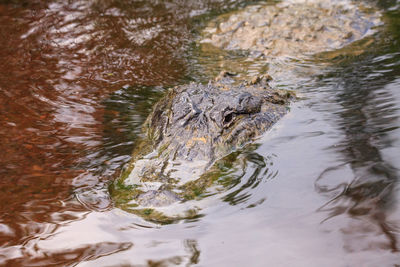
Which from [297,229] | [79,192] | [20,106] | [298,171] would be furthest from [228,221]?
[20,106]

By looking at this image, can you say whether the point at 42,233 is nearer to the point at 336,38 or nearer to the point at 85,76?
the point at 85,76

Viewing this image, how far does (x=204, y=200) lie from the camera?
283 cm

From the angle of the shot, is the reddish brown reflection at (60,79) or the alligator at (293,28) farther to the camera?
the alligator at (293,28)

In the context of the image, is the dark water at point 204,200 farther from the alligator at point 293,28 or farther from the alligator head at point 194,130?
the alligator at point 293,28

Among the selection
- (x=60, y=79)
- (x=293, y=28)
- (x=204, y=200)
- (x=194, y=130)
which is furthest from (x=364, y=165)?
(x=293, y=28)

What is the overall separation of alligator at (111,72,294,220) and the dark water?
0.16m

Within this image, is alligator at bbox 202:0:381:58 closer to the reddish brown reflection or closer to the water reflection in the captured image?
the reddish brown reflection

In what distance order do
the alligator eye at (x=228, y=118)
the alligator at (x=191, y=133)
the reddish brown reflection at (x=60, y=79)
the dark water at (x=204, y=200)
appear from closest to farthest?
the dark water at (x=204, y=200), the alligator at (x=191, y=133), the reddish brown reflection at (x=60, y=79), the alligator eye at (x=228, y=118)

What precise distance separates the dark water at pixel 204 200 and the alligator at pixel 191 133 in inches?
6.2

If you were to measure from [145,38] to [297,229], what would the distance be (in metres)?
5.06

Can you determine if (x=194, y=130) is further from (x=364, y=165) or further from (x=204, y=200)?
(x=364, y=165)

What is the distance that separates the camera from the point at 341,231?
2.47 meters

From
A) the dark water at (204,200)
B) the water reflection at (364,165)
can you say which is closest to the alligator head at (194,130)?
the dark water at (204,200)

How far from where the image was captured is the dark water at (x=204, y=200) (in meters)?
2.42
